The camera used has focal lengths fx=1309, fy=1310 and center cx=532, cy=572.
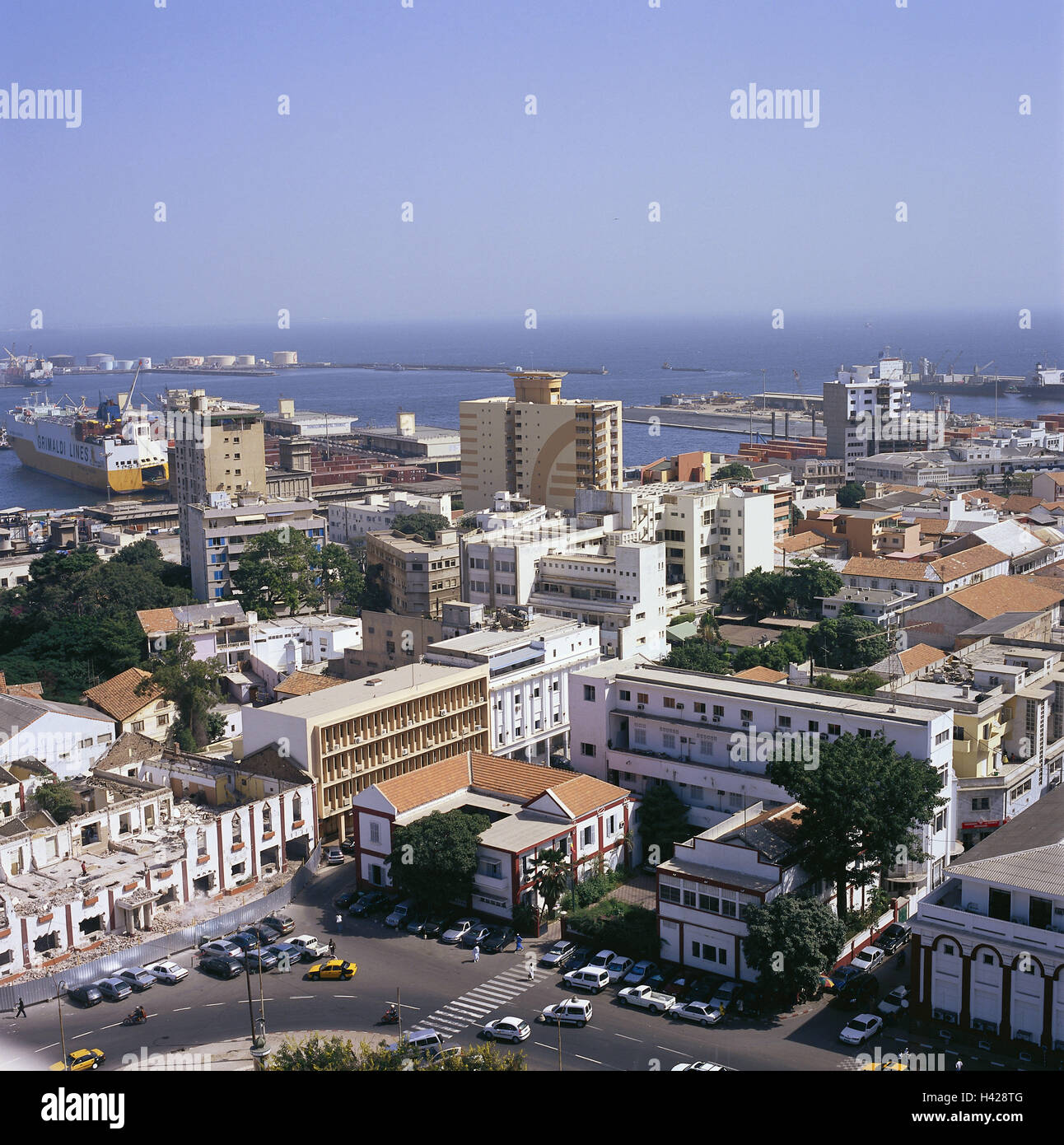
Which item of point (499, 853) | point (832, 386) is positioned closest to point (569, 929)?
point (499, 853)

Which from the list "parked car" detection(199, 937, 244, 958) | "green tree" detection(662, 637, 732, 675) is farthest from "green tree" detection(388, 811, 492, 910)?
"green tree" detection(662, 637, 732, 675)

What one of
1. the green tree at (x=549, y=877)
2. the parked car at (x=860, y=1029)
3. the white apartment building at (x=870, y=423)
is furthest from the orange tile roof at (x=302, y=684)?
the white apartment building at (x=870, y=423)

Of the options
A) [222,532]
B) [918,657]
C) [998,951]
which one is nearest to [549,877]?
[998,951]

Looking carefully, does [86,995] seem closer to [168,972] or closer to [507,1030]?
[168,972]

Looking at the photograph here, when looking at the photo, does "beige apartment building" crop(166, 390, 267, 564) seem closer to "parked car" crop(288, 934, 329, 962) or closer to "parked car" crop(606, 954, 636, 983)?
"parked car" crop(288, 934, 329, 962)

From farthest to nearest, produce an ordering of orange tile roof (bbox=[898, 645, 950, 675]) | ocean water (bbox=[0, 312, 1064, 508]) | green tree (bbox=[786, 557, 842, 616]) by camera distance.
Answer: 1. ocean water (bbox=[0, 312, 1064, 508])
2. green tree (bbox=[786, 557, 842, 616])
3. orange tile roof (bbox=[898, 645, 950, 675])

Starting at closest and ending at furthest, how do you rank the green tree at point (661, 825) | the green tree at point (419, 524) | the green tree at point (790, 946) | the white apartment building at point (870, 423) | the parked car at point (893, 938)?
1. the green tree at point (790, 946)
2. the parked car at point (893, 938)
3. the green tree at point (661, 825)
4. the green tree at point (419, 524)
5. the white apartment building at point (870, 423)

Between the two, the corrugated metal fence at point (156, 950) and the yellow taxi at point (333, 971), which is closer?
the corrugated metal fence at point (156, 950)

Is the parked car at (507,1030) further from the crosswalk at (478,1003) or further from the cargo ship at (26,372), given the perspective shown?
the cargo ship at (26,372)
